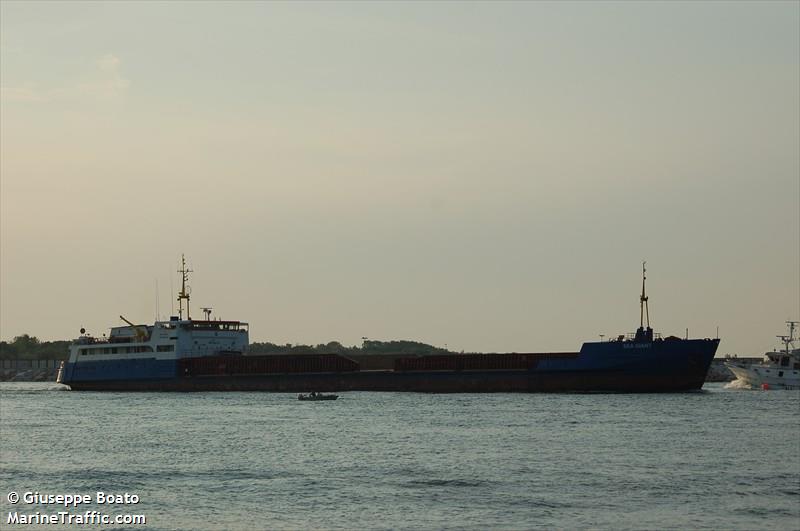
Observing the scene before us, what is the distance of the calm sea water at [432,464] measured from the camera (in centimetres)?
3394

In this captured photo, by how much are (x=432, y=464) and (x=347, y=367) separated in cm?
5762

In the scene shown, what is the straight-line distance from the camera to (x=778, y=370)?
10750 cm

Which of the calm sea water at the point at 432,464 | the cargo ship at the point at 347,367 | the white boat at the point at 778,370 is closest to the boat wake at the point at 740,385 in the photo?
the white boat at the point at 778,370

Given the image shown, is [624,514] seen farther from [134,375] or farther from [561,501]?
[134,375]

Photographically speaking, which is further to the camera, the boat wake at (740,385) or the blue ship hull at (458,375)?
the boat wake at (740,385)

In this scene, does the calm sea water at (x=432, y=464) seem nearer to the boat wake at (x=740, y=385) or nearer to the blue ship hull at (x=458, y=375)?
the blue ship hull at (x=458, y=375)

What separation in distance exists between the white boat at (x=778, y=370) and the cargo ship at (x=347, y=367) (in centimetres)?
2320

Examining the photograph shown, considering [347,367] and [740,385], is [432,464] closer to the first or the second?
[347,367]

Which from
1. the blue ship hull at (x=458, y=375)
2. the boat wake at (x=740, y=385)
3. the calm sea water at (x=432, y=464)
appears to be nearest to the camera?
the calm sea water at (x=432, y=464)

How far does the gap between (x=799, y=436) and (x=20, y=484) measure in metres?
35.9

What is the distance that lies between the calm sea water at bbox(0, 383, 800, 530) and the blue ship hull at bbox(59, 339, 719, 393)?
10.4 m

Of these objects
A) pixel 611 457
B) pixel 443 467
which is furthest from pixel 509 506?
pixel 611 457

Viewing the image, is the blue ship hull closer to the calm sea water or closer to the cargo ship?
the cargo ship

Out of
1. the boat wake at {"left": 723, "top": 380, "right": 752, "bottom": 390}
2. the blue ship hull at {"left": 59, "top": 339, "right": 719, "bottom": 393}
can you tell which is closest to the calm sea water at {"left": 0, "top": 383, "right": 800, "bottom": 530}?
the blue ship hull at {"left": 59, "top": 339, "right": 719, "bottom": 393}
